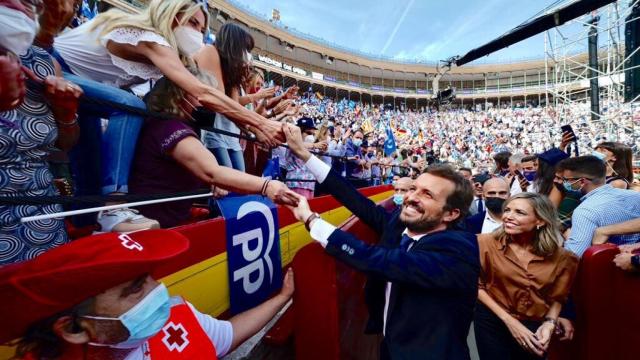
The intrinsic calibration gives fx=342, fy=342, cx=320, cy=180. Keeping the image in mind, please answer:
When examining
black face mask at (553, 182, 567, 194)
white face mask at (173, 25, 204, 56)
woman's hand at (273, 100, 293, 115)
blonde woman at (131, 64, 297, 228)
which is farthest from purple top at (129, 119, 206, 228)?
black face mask at (553, 182, 567, 194)

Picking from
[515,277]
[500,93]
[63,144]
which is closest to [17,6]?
[63,144]

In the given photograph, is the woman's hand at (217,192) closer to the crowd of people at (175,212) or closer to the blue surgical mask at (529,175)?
the crowd of people at (175,212)

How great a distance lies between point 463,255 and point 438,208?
292mm

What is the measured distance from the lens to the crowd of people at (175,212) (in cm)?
85

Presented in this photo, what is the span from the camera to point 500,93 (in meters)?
53.1

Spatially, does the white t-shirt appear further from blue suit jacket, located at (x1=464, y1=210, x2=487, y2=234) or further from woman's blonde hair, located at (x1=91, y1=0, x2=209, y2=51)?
blue suit jacket, located at (x1=464, y1=210, x2=487, y2=234)

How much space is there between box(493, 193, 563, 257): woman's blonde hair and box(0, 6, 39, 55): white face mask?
2.71m

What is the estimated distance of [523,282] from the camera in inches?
88.4

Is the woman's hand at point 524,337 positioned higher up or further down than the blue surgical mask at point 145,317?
further down

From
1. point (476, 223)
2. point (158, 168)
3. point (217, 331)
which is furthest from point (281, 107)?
point (476, 223)

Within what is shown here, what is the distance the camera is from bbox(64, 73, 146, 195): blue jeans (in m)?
1.43

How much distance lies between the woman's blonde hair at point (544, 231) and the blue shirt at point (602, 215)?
1.42ft

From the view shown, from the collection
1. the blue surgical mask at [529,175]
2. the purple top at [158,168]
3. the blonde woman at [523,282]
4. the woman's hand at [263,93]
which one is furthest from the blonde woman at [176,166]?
the blue surgical mask at [529,175]

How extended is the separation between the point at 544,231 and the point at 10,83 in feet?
9.13
